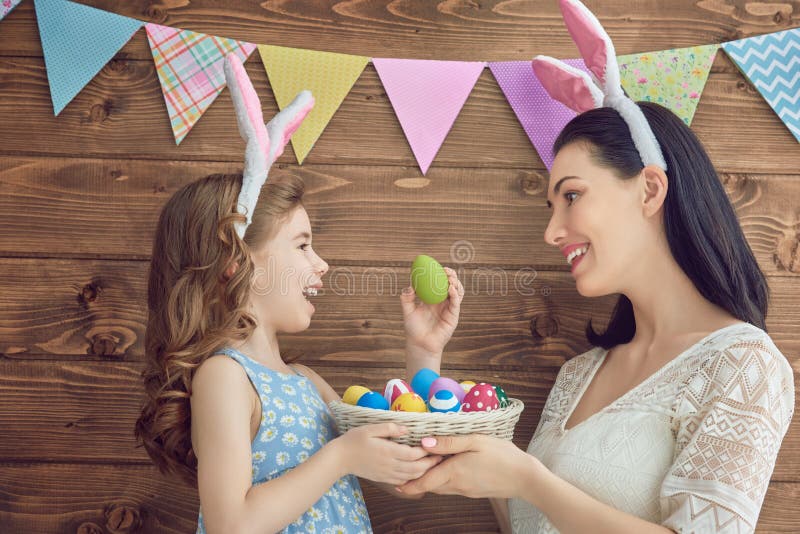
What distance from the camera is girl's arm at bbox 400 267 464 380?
1.71 m

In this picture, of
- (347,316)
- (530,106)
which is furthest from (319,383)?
(530,106)

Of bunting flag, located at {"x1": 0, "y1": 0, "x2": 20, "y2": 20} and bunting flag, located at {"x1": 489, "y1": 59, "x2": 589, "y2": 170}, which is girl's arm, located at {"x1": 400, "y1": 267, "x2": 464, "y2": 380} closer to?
bunting flag, located at {"x1": 489, "y1": 59, "x2": 589, "y2": 170}

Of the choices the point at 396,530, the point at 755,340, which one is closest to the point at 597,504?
the point at 755,340

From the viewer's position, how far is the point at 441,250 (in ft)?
6.03

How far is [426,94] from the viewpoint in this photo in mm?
1810

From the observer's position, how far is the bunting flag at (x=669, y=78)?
1763 millimetres

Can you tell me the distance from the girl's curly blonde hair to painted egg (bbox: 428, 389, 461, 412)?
1.34 feet

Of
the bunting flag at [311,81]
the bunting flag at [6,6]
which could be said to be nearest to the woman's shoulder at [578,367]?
the bunting flag at [311,81]

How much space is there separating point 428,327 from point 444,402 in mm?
406

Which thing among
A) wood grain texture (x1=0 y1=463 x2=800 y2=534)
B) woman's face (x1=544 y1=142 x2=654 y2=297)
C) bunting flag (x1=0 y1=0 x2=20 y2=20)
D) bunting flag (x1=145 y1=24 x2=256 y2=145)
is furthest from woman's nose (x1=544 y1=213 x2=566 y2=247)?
bunting flag (x1=0 y1=0 x2=20 y2=20)

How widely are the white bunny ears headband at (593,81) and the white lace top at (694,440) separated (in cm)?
42

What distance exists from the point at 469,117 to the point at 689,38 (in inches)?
23.0

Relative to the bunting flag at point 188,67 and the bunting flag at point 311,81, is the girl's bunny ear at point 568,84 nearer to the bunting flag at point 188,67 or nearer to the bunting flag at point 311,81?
the bunting flag at point 311,81

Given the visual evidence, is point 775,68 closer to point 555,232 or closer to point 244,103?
point 555,232
